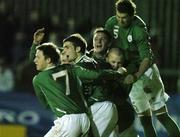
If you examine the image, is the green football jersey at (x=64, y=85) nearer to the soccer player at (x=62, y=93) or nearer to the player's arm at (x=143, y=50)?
the soccer player at (x=62, y=93)

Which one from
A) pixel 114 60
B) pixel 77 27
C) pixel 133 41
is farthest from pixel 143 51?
pixel 77 27

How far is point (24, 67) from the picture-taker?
13523 mm

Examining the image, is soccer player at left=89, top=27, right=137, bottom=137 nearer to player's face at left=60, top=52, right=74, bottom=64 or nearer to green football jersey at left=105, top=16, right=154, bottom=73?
green football jersey at left=105, top=16, right=154, bottom=73

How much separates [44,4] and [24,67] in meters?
1.56

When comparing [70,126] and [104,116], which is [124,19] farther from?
[70,126]

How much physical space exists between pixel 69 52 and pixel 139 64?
0.95 metres

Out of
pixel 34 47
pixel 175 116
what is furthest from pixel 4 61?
pixel 34 47

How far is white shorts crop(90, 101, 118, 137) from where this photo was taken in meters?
9.32

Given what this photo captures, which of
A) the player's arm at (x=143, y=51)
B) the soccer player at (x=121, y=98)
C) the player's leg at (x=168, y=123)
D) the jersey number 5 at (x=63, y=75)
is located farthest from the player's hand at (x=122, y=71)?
the player's leg at (x=168, y=123)

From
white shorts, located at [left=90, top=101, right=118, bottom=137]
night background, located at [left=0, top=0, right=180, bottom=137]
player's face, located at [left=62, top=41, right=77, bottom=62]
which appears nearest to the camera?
player's face, located at [left=62, top=41, right=77, bottom=62]

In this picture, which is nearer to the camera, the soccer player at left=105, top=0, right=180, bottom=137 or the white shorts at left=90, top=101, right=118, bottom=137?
the white shorts at left=90, top=101, right=118, bottom=137

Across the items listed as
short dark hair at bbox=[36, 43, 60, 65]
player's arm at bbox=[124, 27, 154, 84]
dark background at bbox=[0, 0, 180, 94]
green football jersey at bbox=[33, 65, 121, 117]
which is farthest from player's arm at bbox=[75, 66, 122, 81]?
dark background at bbox=[0, 0, 180, 94]

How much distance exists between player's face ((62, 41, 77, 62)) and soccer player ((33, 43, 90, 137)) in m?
0.28

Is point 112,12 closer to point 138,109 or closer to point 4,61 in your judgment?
point 4,61
